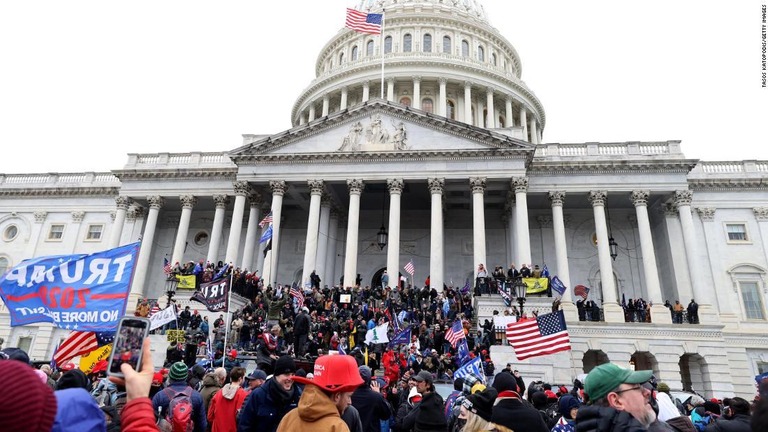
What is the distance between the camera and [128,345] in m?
3.16

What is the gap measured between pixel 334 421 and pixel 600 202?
33.8 metres

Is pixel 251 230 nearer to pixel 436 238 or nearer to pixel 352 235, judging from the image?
pixel 352 235

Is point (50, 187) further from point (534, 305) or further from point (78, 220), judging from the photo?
point (534, 305)

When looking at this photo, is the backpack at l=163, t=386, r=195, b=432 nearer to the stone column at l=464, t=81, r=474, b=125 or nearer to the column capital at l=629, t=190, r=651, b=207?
the column capital at l=629, t=190, r=651, b=207

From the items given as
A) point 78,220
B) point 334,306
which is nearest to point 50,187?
point 78,220

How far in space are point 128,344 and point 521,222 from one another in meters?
30.4

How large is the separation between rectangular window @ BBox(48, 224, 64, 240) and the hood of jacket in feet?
153

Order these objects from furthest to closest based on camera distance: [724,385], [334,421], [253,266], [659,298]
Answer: [253,266] < [659,298] < [724,385] < [334,421]

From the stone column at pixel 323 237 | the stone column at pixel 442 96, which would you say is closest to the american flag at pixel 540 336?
the stone column at pixel 323 237

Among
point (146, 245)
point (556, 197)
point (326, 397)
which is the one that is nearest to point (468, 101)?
point (556, 197)

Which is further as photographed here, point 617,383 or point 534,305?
point 534,305

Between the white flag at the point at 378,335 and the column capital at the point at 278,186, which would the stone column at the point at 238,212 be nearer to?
the column capital at the point at 278,186

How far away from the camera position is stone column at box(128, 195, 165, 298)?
37.0 metres

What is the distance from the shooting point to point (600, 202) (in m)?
34.0
